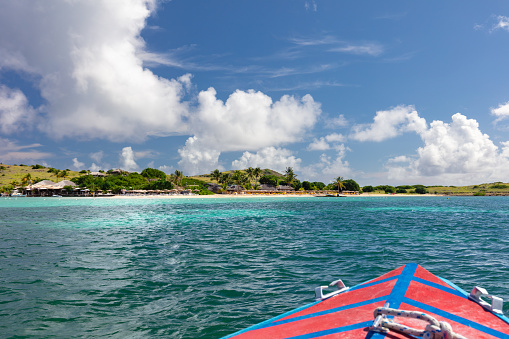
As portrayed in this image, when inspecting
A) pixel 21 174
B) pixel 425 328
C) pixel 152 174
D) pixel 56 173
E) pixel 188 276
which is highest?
pixel 56 173

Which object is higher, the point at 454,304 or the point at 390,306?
the point at 390,306

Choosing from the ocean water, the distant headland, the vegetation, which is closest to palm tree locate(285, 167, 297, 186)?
the distant headland

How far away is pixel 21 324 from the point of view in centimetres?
661

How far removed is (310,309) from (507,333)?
2385 mm

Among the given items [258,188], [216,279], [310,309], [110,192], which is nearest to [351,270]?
[216,279]

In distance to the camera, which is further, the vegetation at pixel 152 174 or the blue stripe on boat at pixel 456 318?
the vegetation at pixel 152 174

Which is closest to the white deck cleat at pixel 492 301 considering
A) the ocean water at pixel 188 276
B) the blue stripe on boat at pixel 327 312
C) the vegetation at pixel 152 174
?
the blue stripe on boat at pixel 327 312

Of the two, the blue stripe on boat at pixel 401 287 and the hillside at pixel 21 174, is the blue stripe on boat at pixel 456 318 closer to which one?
the blue stripe on boat at pixel 401 287

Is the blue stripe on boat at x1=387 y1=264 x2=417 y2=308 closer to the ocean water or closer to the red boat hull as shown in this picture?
the red boat hull

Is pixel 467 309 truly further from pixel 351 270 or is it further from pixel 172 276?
pixel 172 276

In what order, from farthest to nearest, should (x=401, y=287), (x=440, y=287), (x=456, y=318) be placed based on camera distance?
(x=440, y=287) < (x=401, y=287) < (x=456, y=318)

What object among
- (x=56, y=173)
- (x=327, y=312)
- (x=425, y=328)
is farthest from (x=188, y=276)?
(x=56, y=173)

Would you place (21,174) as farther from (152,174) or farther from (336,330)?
(336,330)

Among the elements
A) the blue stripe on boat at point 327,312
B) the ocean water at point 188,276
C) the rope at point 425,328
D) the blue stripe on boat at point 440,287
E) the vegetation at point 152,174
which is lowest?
the ocean water at point 188,276
